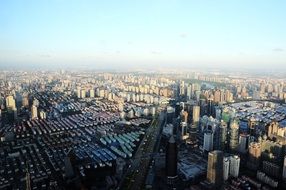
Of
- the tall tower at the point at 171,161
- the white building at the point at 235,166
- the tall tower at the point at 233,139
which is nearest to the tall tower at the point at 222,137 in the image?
the tall tower at the point at 233,139

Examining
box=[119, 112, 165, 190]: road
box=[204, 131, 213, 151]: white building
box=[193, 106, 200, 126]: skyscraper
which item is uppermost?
box=[193, 106, 200, 126]: skyscraper

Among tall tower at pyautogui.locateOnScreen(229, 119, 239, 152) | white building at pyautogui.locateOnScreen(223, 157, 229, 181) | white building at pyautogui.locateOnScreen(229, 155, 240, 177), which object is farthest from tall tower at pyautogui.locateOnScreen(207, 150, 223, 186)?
tall tower at pyautogui.locateOnScreen(229, 119, 239, 152)

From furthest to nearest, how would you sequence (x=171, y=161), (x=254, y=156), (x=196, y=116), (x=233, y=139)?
(x=196, y=116) < (x=233, y=139) < (x=254, y=156) < (x=171, y=161)

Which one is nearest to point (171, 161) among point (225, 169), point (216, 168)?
point (216, 168)

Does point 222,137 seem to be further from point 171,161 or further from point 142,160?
point 171,161

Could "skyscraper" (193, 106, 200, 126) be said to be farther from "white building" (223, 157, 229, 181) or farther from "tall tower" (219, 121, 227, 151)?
"white building" (223, 157, 229, 181)

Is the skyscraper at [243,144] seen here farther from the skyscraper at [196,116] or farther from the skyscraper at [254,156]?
the skyscraper at [196,116]

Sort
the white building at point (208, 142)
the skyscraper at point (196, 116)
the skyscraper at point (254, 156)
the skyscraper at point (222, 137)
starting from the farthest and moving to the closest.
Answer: the skyscraper at point (196, 116), the skyscraper at point (222, 137), the white building at point (208, 142), the skyscraper at point (254, 156)

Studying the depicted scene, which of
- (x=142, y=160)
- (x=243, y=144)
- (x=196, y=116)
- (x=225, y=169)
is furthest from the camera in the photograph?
(x=196, y=116)
